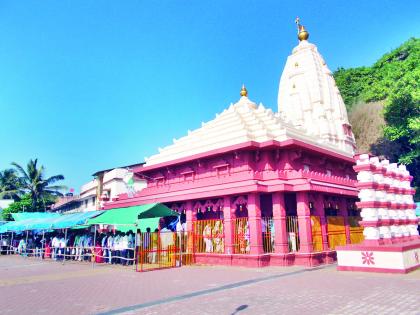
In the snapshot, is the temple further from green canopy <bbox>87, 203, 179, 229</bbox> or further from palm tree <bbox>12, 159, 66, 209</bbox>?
palm tree <bbox>12, 159, 66, 209</bbox>

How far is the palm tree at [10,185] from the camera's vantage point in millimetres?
41594

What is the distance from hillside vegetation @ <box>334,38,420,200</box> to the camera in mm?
28938

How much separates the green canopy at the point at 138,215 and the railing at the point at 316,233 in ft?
21.9

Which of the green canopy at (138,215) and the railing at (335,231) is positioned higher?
the green canopy at (138,215)

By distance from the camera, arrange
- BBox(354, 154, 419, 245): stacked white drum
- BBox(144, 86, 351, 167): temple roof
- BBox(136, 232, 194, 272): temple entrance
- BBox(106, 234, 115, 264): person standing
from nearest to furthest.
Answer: BBox(354, 154, 419, 245): stacked white drum → BBox(136, 232, 194, 272): temple entrance → BBox(144, 86, 351, 167): temple roof → BBox(106, 234, 115, 264): person standing

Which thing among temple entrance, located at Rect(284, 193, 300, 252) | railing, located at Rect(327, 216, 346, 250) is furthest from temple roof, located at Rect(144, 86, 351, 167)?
railing, located at Rect(327, 216, 346, 250)

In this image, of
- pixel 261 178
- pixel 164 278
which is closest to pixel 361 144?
pixel 261 178

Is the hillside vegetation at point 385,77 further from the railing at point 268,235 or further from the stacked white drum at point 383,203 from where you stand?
the railing at point 268,235

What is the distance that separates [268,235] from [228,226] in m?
1.89

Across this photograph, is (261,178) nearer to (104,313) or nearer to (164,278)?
(164,278)

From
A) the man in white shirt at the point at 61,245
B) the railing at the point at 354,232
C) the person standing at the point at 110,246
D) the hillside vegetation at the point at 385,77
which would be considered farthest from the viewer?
the hillside vegetation at the point at 385,77

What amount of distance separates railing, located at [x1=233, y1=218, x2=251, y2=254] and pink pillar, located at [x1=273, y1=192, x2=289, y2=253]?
1330 millimetres

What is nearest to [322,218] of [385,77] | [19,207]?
[385,77]

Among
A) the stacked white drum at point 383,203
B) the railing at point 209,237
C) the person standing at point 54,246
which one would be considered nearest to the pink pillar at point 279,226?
the railing at point 209,237
